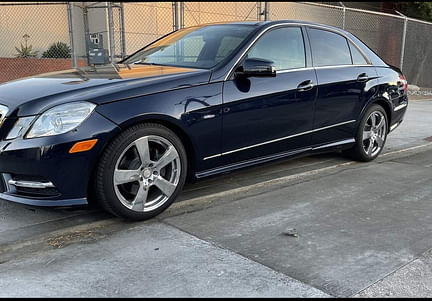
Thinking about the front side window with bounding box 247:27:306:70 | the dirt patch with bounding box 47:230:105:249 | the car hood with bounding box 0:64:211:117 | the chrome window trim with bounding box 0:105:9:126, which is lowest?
the dirt patch with bounding box 47:230:105:249

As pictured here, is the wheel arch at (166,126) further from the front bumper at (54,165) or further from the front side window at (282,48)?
the front side window at (282,48)

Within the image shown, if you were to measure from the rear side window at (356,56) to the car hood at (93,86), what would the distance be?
2.23 metres

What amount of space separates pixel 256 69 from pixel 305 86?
0.76 metres

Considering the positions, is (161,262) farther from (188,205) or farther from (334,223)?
(334,223)

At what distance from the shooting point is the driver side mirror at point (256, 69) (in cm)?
381

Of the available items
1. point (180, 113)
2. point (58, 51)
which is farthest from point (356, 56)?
point (58, 51)

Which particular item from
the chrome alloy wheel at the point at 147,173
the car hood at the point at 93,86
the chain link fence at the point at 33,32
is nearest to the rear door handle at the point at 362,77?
the car hood at the point at 93,86

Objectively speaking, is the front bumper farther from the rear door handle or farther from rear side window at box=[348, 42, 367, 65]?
rear side window at box=[348, 42, 367, 65]

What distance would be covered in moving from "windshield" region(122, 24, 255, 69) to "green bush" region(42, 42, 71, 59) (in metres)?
8.39

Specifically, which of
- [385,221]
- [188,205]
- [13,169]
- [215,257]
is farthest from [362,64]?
[13,169]

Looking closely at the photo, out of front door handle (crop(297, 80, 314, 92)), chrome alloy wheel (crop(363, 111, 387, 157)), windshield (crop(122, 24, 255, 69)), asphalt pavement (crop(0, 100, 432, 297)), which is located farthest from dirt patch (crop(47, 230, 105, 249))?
chrome alloy wheel (crop(363, 111, 387, 157))

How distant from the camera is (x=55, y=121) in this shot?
3035 mm

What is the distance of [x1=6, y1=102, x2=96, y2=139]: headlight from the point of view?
302 centimetres

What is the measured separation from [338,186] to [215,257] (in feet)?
6.74
